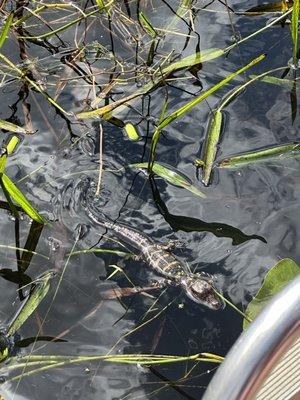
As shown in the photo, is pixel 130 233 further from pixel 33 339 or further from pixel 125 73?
pixel 125 73

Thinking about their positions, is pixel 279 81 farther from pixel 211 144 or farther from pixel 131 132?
pixel 131 132

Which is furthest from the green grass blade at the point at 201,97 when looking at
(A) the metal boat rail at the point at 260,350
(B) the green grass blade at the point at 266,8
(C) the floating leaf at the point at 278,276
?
(A) the metal boat rail at the point at 260,350

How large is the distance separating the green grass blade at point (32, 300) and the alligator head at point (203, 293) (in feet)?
1.69

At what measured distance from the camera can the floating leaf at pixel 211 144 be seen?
277 centimetres

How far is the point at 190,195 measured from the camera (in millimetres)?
2721

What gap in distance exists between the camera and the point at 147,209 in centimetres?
271

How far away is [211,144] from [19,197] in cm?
82

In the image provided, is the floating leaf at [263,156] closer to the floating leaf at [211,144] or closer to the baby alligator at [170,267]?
the floating leaf at [211,144]

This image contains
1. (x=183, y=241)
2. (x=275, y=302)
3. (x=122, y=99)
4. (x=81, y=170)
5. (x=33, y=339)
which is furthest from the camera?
(x=122, y=99)

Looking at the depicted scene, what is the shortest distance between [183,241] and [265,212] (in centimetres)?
34

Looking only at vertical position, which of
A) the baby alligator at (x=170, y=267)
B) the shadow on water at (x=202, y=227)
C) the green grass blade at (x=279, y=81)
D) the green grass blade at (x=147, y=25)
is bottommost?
the baby alligator at (x=170, y=267)

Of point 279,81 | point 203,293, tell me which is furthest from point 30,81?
point 203,293

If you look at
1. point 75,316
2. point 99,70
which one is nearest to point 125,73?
point 99,70

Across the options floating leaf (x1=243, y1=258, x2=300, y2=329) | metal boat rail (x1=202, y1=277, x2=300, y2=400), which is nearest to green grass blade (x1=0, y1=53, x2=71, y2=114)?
floating leaf (x1=243, y1=258, x2=300, y2=329)
